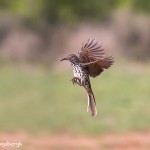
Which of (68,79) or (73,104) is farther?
(68,79)

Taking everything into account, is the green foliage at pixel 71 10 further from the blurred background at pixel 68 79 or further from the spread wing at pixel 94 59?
the spread wing at pixel 94 59

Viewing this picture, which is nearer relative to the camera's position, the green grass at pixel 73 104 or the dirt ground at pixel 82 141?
the dirt ground at pixel 82 141

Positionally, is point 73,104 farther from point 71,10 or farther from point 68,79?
point 71,10

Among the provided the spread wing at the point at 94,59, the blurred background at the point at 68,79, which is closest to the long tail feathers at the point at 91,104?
the spread wing at the point at 94,59

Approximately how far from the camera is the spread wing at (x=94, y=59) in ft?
10.6

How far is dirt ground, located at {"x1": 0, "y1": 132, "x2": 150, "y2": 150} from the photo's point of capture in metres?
14.5

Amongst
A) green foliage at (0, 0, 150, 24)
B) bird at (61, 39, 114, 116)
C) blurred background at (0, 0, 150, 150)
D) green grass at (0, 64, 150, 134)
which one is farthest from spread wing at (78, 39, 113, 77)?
green foliage at (0, 0, 150, 24)

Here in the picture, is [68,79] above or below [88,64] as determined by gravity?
above

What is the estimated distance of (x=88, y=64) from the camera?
321 cm

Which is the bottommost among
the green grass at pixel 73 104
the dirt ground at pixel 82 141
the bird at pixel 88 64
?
the bird at pixel 88 64

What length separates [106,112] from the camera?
55.8 ft

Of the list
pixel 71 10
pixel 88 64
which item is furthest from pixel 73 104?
pixel 71 10

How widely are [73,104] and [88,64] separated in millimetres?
15325

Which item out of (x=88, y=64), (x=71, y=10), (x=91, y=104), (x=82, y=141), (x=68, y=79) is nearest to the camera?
A: (x=88, y=64)
